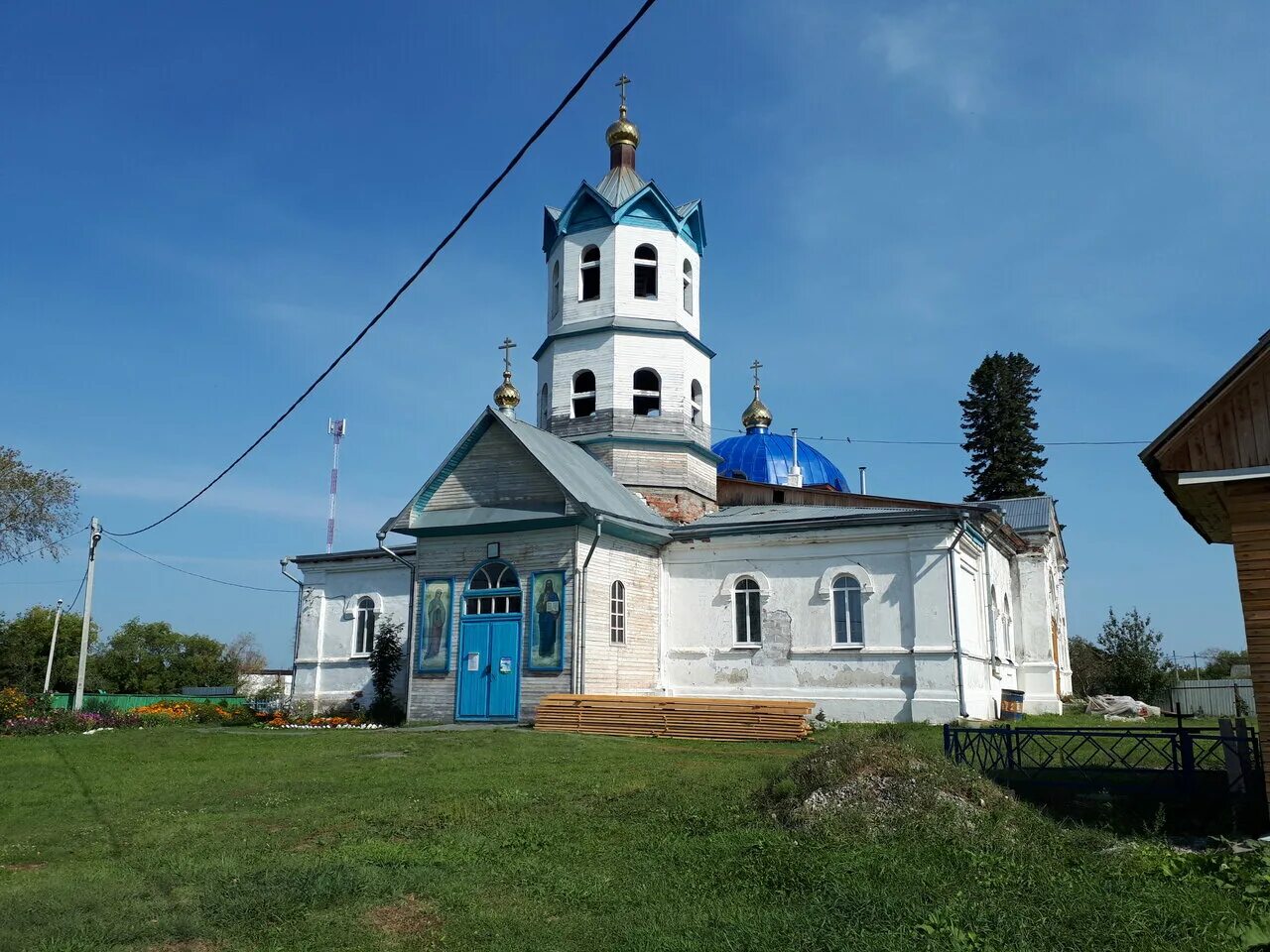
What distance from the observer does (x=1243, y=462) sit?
353 inches

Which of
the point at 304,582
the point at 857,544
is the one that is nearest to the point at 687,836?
the point at 857,544

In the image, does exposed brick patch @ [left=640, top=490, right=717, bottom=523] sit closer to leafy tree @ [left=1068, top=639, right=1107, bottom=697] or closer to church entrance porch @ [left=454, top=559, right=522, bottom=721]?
church entrance porch @ [left=454, top=559, right=522, bottom=721]

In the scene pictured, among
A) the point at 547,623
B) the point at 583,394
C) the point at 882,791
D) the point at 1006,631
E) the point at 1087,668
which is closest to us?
the point at 882,791

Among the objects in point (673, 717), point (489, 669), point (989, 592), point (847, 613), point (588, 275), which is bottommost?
point (673, 717)

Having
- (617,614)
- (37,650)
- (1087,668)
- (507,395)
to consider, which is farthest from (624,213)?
(37,650)

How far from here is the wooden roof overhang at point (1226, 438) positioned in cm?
890

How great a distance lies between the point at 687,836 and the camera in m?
8.61

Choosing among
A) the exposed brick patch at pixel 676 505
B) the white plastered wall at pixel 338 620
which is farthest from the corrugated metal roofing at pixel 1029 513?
the white plastered wall at pixel 338 620

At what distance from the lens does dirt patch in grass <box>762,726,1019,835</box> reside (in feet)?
28.0

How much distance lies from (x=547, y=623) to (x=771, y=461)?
1683 cm

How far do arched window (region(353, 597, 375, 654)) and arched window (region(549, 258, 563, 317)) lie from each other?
30.3ft

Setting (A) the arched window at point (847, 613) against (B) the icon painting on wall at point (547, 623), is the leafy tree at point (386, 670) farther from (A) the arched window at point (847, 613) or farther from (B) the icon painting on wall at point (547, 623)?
(A) the arched window at point (847, 613)

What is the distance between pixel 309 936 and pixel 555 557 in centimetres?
1497

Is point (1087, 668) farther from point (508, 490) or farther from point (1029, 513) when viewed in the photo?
point (508, 490)
